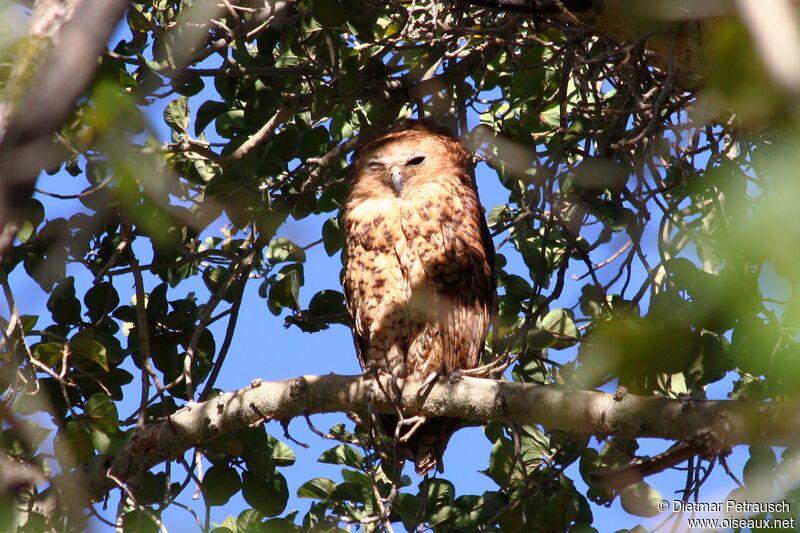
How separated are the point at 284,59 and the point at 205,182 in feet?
1.93

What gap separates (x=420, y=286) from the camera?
367 cm

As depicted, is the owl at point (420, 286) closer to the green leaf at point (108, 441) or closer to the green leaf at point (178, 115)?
the green leaf at point (178, 115)

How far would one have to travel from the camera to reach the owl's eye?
4.00 metres

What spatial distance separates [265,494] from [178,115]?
140cm

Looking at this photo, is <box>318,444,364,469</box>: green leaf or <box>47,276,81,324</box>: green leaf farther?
<box>318,444,364,469</box>: green leaf

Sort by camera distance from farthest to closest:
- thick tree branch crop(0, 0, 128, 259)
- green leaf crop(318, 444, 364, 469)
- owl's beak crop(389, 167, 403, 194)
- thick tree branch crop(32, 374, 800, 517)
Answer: owl's beak crop(389, 167, 403, 194)
green leaf crop(318, 444, 364, 469)
thick tree branch crop(32, 374, 800, 517)
thick tree branch crop(0, 0, 128, 259)

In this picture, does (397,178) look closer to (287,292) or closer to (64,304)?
(287,292)

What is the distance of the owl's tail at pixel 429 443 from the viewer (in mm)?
3553

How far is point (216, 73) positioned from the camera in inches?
122

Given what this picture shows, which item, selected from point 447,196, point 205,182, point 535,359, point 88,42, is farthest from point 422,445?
point 88,42

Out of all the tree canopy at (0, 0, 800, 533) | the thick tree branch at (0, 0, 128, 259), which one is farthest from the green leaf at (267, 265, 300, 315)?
the thick tree branch at (0, 0, 128, 259)

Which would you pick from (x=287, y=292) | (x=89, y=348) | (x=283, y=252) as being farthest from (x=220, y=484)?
(x=283, y=252)

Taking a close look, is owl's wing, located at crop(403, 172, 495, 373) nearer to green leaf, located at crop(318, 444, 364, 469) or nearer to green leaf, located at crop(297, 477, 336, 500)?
green leaf, located at crop(318, 444, 364, 469)

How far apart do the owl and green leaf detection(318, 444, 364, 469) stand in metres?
0.36
